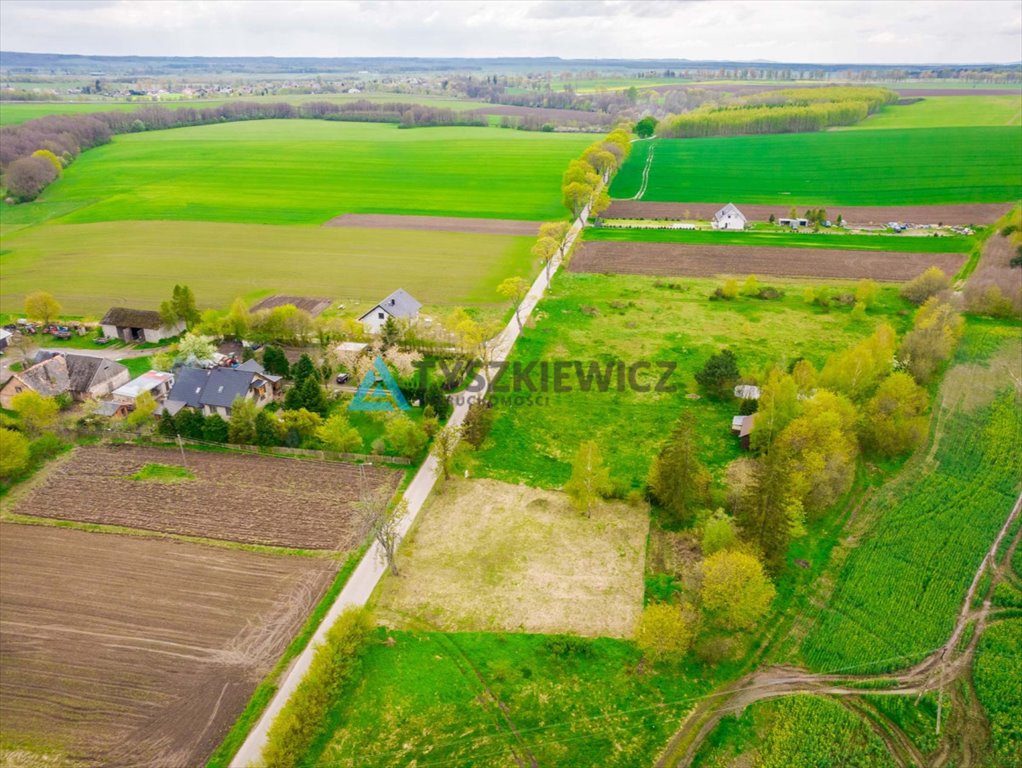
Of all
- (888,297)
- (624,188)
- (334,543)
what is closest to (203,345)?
(334,543)

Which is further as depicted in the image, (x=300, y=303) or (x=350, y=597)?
(x=300, y=303)

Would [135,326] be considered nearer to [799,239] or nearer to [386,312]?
[386,312]

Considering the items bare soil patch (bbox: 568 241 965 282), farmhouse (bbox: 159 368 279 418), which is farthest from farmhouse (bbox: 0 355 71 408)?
bare soil patch (bbox: 568 241 965 282)

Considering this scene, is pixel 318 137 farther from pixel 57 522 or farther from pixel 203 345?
pixel 57 522

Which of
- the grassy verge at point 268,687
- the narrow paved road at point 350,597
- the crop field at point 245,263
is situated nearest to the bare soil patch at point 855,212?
the crop field at point 245,263

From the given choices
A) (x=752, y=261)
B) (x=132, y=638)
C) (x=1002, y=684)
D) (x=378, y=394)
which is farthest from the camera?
(x=752, y=261)

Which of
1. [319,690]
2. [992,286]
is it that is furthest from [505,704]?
[992,286]
